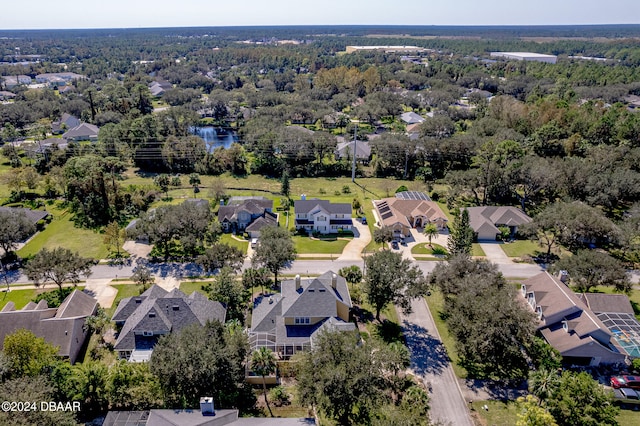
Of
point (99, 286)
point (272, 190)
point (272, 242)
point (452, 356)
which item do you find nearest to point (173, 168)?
point (272, 190)

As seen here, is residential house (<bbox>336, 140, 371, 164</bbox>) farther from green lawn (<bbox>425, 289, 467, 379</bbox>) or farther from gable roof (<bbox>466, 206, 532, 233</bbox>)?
green lawn (<bbox>425, 289, 467, 379</bbox>)

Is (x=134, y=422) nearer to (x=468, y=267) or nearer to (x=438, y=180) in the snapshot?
(x=468, y=267)

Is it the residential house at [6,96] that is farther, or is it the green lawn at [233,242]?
the residential house at [6,96]

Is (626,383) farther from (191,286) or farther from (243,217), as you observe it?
(243,217)

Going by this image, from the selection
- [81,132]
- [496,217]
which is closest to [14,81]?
[81,132]

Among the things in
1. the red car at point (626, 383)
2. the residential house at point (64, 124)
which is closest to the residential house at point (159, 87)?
the residential house at point (64, 124)

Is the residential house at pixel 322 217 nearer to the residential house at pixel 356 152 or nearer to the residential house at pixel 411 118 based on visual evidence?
the residential house at pixel 356 152
